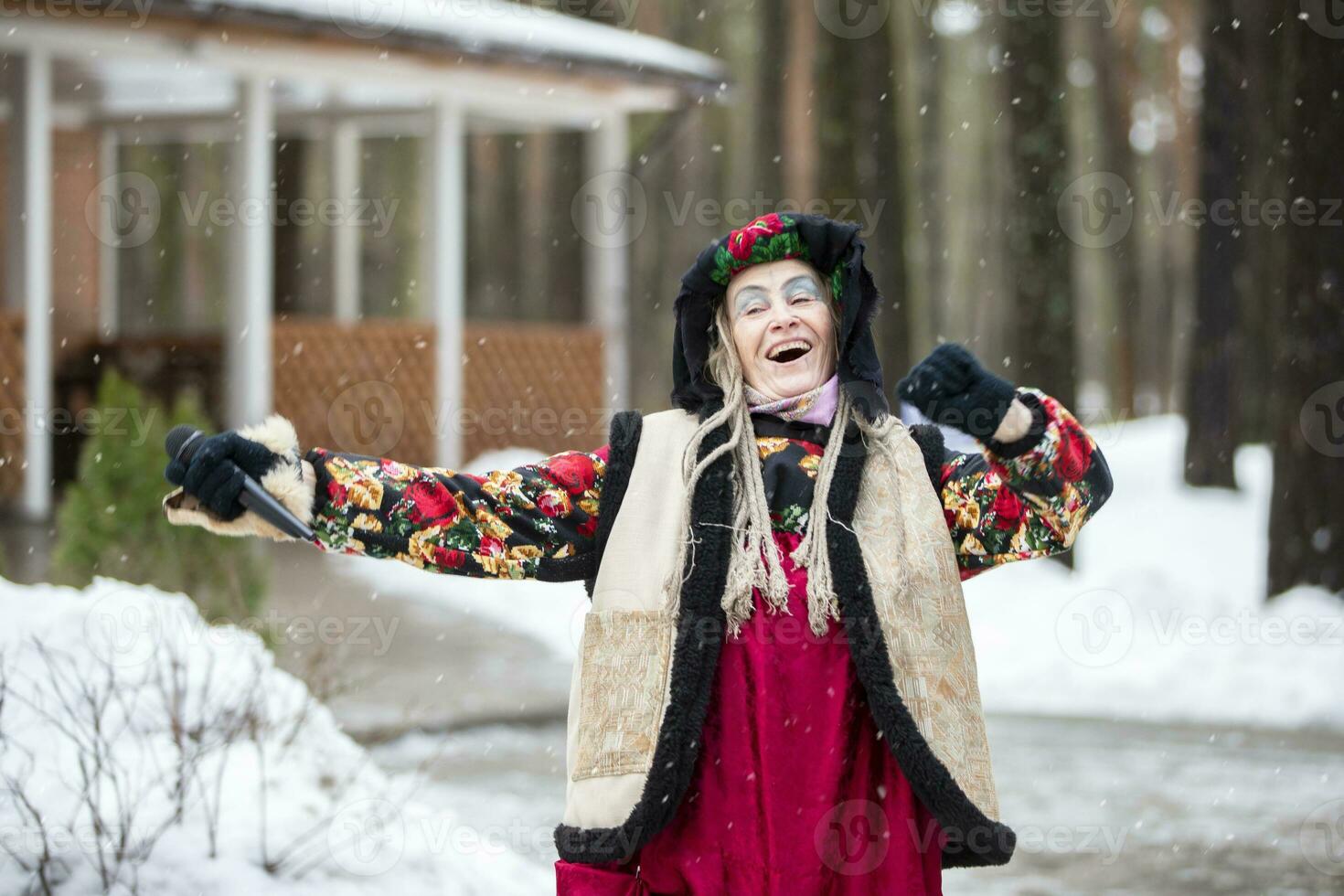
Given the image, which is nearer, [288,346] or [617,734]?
[617,734]

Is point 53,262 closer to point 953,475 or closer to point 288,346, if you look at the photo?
point 288,346

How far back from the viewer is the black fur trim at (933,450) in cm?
285

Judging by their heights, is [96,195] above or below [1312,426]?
above

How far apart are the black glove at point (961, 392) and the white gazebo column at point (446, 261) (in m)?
10.4

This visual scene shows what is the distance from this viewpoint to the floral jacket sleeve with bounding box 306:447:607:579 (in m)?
2.73

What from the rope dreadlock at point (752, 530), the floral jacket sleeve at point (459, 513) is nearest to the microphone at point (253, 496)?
the floral jacket sleeve at point (459, 513)

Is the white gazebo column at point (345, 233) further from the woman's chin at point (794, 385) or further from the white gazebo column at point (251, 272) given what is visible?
the woman's chin at point (794, 385)

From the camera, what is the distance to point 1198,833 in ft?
19.1

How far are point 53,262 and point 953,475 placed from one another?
14.0m

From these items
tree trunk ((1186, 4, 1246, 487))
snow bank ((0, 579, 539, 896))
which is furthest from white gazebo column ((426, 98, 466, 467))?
snow bank ((0, 579, 539, 896))

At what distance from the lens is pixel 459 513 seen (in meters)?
2.77

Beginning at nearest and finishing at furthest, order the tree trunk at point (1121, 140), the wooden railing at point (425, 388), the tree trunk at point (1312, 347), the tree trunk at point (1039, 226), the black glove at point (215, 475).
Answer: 1. the black glove at point (215, 475)
2. the tree trunk at point (1312, 347)
3. the tree trunk at point (1039, 226)
4. the wooden railing at point (425, 388)
5. the tree trunk at point (1121, 140)

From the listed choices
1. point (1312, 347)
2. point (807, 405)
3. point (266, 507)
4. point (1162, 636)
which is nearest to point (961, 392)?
point (807, 405)

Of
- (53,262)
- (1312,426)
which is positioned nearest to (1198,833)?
(1312,426)
